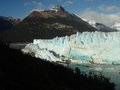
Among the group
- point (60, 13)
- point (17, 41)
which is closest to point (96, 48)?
point (17, 41)

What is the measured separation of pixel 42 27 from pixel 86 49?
196ft

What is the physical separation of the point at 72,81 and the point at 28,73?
2075 millimetres

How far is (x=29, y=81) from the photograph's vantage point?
277 inches

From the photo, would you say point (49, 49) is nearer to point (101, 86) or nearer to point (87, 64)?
point (87, 64)

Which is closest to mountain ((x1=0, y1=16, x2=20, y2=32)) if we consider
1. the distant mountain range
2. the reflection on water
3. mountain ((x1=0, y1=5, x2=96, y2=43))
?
the distant mountain range

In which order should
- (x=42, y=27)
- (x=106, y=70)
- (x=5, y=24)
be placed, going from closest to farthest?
(x=106, y=70), (x=42, y=27), (x=5, y=24)

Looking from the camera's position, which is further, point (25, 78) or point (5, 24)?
point (5, 24)

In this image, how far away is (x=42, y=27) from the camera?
85750 millimetres

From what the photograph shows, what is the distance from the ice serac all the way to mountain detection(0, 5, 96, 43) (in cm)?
3994

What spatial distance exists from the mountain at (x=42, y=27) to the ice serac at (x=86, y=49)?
39.9m

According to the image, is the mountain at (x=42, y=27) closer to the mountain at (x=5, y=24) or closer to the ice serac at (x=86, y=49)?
the mountain at (x=5, y=24)

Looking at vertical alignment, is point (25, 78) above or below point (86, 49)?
below

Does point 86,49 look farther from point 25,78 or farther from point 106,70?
point 25,78

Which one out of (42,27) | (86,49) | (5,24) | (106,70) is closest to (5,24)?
(5,24)
